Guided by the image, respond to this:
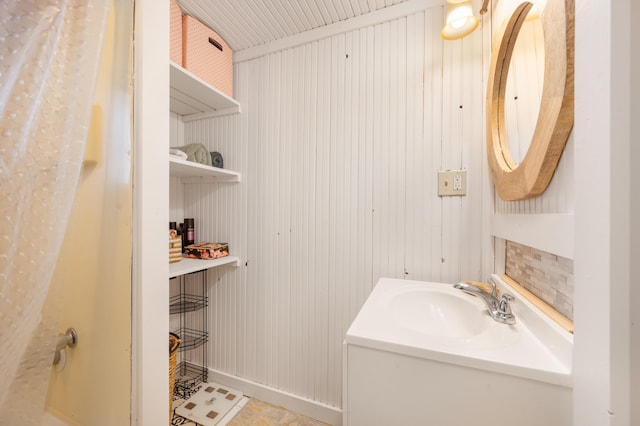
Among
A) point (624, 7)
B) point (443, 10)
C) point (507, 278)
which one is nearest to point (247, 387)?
point (507, 278)

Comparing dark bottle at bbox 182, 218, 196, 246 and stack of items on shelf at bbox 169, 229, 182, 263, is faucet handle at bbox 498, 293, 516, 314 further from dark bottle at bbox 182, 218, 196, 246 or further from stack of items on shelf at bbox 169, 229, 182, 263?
dark bottle at bbox 182, 218, 196, 246

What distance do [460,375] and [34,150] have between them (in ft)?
3.45

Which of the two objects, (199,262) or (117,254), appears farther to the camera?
(199,262)

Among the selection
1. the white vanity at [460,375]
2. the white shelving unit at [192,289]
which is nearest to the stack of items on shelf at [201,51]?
the white shelving unit at [192,289]

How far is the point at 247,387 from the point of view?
1.48 meters

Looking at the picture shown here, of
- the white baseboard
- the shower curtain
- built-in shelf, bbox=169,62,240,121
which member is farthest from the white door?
the white baseboard

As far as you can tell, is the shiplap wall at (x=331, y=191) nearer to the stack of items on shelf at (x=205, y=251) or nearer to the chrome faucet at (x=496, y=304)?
the stack of items on shelf at (x=205, y=251)

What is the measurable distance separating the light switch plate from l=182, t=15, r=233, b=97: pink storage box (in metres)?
1.34

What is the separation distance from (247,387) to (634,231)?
179cm

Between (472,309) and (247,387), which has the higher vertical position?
(472,309)

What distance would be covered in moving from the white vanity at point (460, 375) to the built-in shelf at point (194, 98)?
1.35 metres

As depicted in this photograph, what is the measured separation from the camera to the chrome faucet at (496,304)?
0.72m

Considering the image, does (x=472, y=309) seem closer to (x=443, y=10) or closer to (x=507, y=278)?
(x=507, y=278)

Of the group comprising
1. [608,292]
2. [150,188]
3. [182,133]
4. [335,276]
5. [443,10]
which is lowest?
[335,276]
